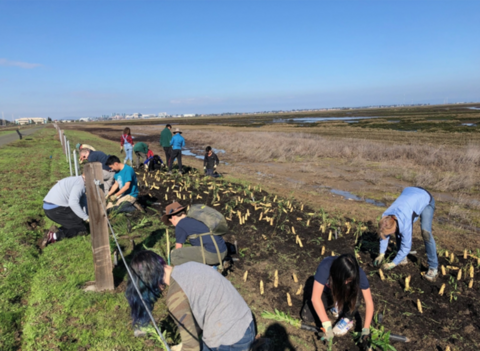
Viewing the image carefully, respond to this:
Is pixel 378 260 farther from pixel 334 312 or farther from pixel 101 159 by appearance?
pixel 101 159

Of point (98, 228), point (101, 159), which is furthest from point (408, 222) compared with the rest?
point (101, 159)

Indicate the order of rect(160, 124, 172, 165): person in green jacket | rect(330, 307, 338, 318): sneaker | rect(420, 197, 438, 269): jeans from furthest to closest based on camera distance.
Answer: rect(160, 124, 172, 165): person in green jacket
rect(420, 197, 438, 269): jeans
rect(330, 307, 338, 318): sneaker

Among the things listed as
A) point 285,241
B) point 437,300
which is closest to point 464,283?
point 437,300

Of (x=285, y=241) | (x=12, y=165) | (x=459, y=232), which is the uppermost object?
(x=12, y=165)

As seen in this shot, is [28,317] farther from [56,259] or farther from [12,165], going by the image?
[12,165]

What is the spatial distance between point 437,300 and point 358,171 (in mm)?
10592

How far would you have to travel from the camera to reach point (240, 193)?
9000 mm

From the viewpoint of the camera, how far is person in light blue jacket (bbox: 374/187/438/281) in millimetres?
4254

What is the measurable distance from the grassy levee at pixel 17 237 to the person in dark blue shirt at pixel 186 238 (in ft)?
6.08

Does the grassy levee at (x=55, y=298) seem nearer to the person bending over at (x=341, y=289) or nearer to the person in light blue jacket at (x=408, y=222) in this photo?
the person bending over at (x=341, y=289)

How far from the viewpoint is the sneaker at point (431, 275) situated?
453 cm

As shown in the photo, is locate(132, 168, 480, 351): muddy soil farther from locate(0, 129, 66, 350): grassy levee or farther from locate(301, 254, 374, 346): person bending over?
locate(0, 129, 66, 350): grassy levee

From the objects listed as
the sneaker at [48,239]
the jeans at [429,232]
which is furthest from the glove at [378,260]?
the sneaker at [48,239]

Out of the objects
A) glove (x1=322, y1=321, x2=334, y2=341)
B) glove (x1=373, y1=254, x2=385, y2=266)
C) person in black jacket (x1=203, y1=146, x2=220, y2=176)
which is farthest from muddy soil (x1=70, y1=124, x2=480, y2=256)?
glove (x1=322, y1=321, x2=334, y2=341)
